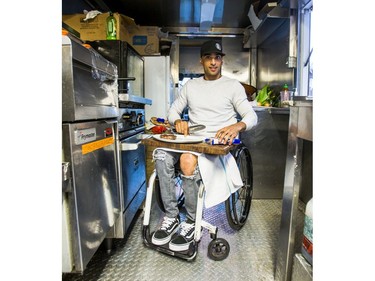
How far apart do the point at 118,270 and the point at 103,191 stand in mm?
462

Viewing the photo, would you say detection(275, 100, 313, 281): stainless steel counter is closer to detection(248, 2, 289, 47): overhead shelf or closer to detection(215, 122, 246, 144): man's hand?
detection(215, 122, 246, 144): man's hand

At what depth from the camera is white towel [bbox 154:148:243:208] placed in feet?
4.43

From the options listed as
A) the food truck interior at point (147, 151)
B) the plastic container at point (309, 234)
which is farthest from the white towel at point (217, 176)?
the plastic container at point (309, 234)

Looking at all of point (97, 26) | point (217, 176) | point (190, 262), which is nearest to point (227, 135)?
point (217, 176)

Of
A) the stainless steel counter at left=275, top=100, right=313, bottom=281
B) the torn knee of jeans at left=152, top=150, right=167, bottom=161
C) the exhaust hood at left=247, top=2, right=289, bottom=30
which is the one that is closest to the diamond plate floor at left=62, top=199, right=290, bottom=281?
the stainless steel counter at left=275, top=100, right=313, bottom=281

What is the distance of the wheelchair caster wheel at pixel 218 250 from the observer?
1.36 m

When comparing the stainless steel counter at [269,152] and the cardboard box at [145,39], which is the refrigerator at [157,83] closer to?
the cardboard box at [145,39]

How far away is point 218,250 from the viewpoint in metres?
1.37

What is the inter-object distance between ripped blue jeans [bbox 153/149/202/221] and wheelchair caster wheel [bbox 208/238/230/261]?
0.62 ft

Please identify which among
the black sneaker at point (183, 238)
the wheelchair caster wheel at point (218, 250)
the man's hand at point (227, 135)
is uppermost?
the man's hand at point (227, 135)

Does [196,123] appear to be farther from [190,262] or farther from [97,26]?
[97,26]

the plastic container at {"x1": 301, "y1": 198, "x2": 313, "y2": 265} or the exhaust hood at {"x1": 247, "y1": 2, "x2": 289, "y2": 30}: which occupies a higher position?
the exhaust hood at {"x1": 247, "y1": 2, "x2": 289, "y2": 30}

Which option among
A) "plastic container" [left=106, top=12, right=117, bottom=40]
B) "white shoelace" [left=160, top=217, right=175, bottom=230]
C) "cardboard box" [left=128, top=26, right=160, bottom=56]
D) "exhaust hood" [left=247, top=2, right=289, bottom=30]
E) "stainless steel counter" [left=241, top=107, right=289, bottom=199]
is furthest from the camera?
"cardboard box" [left=128, top=26, right=160, bottom=56]
